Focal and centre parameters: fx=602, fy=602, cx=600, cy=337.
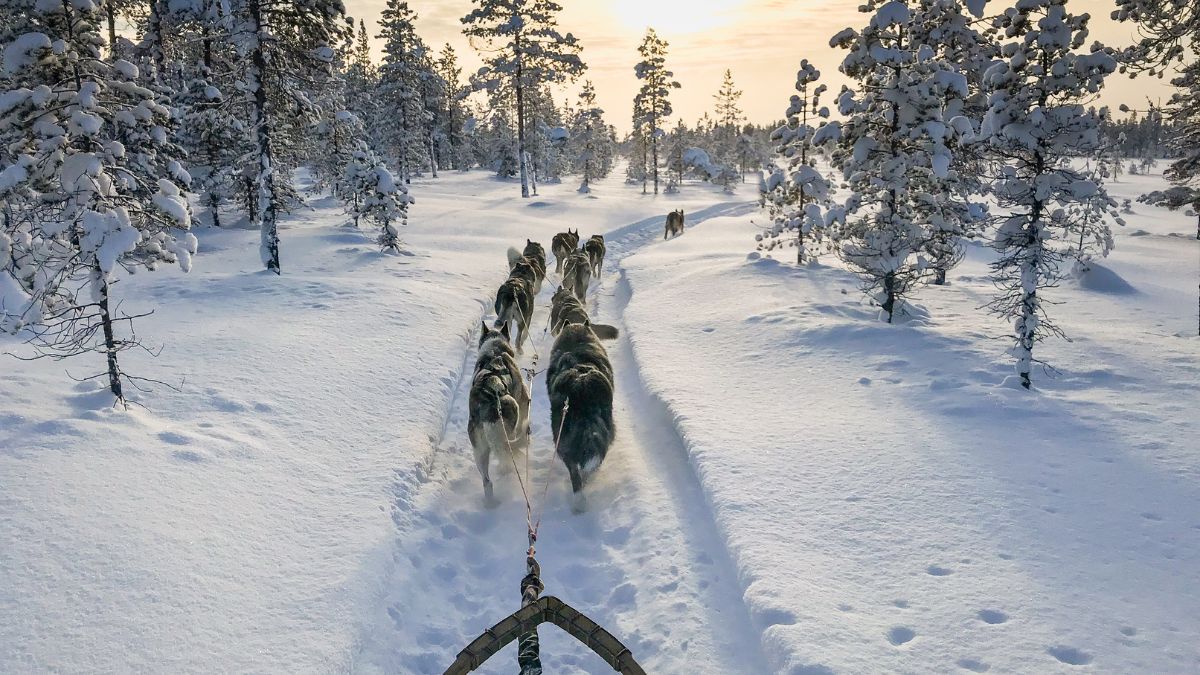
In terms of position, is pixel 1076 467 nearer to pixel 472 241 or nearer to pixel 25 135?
pixel 25 135

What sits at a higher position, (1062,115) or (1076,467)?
(1062,115)

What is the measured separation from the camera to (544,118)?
75.3 metres

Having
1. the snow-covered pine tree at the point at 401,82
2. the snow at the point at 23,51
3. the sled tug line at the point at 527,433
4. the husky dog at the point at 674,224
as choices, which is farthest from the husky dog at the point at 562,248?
the snow-covered pine tree at the point at 401,82

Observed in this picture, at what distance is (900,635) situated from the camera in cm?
414

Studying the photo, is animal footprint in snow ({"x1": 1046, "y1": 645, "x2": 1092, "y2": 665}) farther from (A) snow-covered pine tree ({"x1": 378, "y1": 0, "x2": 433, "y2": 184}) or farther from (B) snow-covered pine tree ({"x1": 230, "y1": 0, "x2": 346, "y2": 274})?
(A) snow-covered pine tree ({"x1": 378, "y1": 0, "x2": 433, "y2": 184})

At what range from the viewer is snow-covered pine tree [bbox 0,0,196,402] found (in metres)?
5.96

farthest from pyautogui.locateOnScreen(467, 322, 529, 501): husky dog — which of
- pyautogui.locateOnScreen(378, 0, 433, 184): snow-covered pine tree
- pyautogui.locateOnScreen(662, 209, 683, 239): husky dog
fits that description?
pyautogui.locateOnScreen(378, 0, 433, 184): snow-covered pine tree

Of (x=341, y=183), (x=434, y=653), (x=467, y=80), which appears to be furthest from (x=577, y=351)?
(x=467, y=80)

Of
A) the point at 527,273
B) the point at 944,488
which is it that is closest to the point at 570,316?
the point at 527,273

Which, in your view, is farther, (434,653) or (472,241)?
(472,241)

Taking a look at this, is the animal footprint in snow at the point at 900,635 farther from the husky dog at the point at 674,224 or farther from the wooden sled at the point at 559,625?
the husky dog at the point at 674,224

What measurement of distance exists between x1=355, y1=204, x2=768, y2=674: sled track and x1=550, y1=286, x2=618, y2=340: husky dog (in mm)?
1874

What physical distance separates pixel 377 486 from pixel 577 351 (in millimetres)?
Result: 2796

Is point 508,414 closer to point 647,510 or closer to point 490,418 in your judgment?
point 490,418
